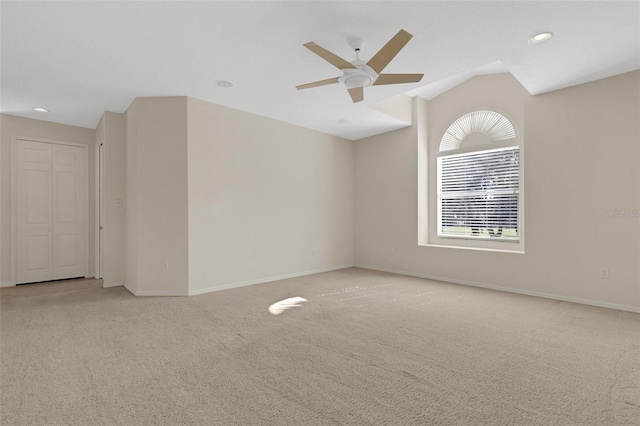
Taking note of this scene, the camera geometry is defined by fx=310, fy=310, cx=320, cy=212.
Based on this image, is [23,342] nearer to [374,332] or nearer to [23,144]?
[374,332]

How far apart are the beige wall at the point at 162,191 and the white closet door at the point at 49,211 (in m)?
2.22

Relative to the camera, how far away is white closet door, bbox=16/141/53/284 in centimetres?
523

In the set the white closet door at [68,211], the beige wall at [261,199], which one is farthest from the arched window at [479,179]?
the white closet door at [68,211]

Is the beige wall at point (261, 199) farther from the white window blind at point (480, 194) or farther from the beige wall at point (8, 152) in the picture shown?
the beige wall at point (8, 152)

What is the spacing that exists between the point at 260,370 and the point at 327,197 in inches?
178

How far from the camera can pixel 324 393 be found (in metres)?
2.02

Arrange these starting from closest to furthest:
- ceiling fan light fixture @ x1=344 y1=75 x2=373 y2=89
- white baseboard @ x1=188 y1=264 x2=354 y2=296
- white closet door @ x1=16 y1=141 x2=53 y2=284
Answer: ceiling fan light fixture @ x1=344 y1=75 x2=373 y2=89, white baseboard @ x1=188 y1=264 x2=354 y2=296, white closet door @ x1=16 y1=141 x2=53 y2=284

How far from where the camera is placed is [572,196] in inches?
163

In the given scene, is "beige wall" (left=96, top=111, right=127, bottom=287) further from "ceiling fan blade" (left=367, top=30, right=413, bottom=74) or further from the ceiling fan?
"ceiling fan blade" (left=367, top=30, right=413, bottom=74)

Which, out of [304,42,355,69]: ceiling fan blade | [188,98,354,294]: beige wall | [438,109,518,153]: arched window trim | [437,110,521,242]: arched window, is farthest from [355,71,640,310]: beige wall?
[304,42,355,69]: ceiling fan blade

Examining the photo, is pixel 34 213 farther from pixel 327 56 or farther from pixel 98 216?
pixel 327 56

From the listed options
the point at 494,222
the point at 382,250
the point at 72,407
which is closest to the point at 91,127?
the point at 72,407

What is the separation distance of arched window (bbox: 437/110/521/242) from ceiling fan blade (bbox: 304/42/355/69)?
3.49 m

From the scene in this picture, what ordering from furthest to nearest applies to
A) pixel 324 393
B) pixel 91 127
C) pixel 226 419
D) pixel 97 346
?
1. pixel 91 127
2. pixel 97 346
3. pixel 324 393
4. pixel 226 419
